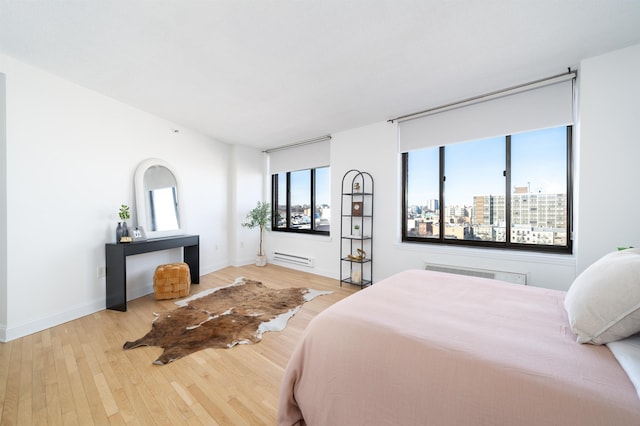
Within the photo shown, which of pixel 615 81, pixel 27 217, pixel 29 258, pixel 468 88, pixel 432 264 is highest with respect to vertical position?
pixel 468 88

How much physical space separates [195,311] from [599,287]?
3.16m

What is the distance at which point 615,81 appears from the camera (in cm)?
206

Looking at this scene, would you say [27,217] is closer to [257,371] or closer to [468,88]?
[257,371]

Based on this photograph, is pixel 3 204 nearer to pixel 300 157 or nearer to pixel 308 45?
pixel 308 45

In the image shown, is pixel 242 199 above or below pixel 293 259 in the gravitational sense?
above

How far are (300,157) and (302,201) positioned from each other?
33.6 inches

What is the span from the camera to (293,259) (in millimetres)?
4688

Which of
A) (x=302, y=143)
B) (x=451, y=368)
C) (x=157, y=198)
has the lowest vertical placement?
(x=451, y=368)

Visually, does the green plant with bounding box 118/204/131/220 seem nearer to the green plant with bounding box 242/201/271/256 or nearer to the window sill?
the green plant with bounding box 242/201/271/256

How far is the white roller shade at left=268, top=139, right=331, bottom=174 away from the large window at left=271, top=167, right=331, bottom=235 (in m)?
0.15

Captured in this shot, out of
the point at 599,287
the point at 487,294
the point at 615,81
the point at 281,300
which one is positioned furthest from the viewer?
the point at 281,300

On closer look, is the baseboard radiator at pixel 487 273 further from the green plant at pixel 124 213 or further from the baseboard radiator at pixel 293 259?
the green plant at pixel 124 213

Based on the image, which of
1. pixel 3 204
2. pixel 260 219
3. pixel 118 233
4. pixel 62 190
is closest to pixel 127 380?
pixel 118 233

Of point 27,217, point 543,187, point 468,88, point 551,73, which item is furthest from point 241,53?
point 543,187
